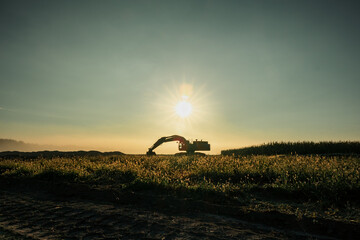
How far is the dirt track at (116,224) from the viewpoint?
3.97 meters

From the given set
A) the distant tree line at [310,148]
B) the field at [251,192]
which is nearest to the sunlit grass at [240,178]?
the field at [251,192]

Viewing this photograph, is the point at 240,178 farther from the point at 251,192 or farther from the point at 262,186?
the point at 251,192

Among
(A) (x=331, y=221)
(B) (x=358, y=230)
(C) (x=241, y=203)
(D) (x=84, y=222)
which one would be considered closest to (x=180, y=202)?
(C) (x=241, y=203)

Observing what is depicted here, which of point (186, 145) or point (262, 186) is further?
point (186, 145)

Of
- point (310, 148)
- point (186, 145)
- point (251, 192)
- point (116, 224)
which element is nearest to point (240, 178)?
point (251, 192)

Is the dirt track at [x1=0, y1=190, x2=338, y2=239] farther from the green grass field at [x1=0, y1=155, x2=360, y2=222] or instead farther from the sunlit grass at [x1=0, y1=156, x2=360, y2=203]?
the sunlit grass at [x1=0, y1=156, x2=360, y2=203]

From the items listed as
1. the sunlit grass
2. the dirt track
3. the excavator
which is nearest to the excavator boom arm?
the excavator

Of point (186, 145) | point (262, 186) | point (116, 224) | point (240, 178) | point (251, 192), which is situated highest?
point (186, 145)

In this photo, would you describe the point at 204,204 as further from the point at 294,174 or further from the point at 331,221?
the point at 294,174

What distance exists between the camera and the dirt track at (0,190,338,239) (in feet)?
13.0

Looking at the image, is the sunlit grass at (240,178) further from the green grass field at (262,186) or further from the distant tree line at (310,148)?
the distant tree line at (310,148)

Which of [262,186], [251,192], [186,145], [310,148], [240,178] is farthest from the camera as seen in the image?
[310,148]

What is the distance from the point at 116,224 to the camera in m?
4.45

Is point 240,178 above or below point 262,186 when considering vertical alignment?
above
